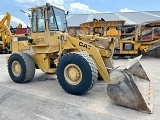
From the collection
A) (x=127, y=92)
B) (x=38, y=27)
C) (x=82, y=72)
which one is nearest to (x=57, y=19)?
(x=38, y=27)

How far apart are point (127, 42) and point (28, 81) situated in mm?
7757

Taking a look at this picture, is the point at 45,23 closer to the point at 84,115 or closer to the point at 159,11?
the point at 84,115

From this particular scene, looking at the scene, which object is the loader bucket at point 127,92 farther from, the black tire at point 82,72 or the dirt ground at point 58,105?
the black tire at point 82,72

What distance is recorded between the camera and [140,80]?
16.9 ft

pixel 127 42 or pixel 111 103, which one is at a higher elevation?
pixel 127 42

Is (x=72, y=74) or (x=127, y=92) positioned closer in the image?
(x=127, y=92)

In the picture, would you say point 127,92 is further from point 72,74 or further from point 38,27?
point 38,27

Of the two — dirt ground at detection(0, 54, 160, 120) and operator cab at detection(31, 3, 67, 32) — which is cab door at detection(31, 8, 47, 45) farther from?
dirt ground at detection(0, 54, 160, 120)

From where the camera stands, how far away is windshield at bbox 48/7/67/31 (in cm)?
571

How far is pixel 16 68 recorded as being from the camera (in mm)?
6086

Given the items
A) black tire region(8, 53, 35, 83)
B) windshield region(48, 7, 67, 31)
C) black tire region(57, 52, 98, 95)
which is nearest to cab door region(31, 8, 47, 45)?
windshield region(48, 7, 67, 31)

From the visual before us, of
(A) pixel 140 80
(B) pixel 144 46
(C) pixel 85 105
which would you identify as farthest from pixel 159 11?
(C) pixel 85 105

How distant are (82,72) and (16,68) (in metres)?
2.48

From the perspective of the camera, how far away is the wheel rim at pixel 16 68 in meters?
5.98
